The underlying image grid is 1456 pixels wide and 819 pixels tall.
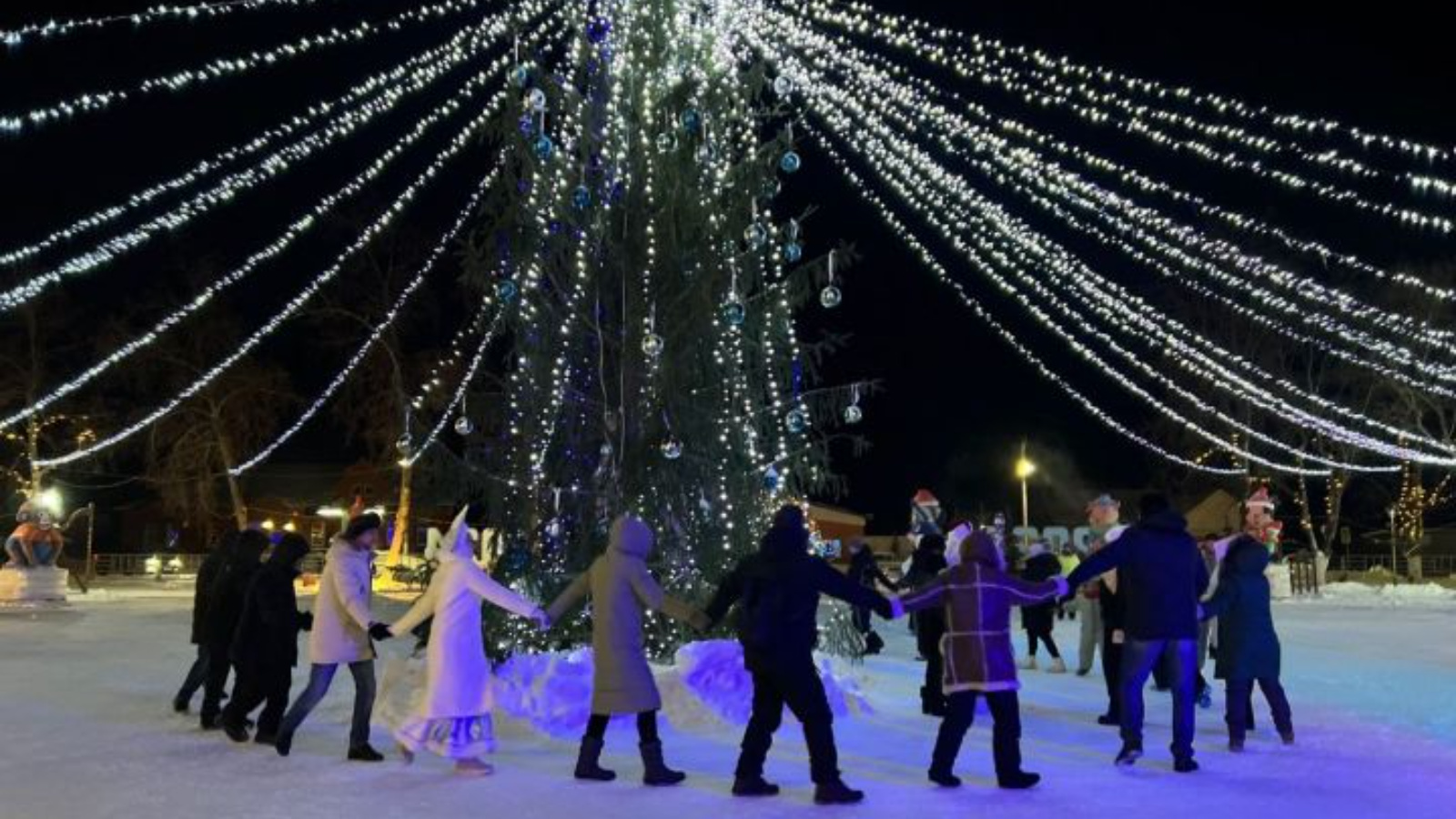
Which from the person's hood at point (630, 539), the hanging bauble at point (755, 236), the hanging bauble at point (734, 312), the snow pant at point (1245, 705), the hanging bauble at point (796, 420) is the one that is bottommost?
the snow pant at point (1245, 705)

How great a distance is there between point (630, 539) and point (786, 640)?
46.4 inches

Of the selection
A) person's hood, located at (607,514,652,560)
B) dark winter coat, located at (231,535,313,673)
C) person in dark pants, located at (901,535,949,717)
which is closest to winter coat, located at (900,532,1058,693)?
person's hood, located at (607,514,652,560)

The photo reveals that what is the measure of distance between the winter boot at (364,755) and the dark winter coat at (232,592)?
1.84 meters

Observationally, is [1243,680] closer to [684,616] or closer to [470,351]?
[684,616]

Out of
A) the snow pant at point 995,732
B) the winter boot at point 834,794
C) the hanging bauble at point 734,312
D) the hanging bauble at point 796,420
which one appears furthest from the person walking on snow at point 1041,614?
the winter boot at point 834,794

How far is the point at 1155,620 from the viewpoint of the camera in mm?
8148

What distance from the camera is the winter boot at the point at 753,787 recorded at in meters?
7.30

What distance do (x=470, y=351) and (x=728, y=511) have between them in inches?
1062

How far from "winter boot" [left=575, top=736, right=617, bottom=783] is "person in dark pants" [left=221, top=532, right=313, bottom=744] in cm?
234

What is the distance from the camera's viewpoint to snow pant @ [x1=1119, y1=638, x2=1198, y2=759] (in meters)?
8.11

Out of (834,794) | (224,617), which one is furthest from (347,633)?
(834,794)

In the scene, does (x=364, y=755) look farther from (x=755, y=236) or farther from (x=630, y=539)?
(x=755, y=236)

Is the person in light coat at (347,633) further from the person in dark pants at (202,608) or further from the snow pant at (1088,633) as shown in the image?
the snow pant at (1088,633)

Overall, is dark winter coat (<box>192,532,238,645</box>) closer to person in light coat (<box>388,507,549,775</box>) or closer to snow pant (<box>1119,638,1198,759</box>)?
person in light coat (<box>388,507,549,775</box>)
